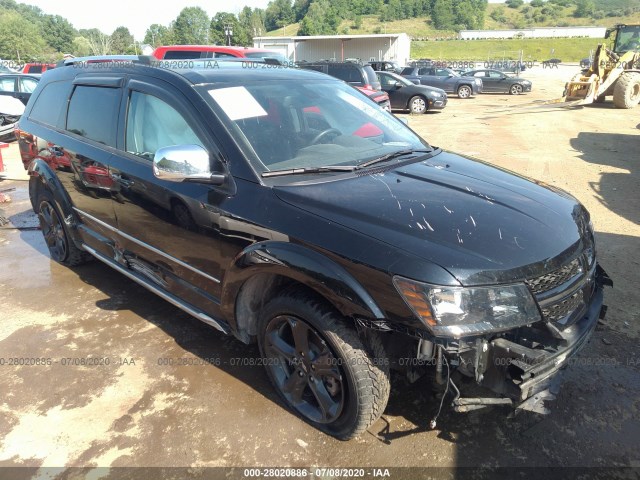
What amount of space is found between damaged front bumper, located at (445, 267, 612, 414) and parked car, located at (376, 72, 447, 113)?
1610 centimetres

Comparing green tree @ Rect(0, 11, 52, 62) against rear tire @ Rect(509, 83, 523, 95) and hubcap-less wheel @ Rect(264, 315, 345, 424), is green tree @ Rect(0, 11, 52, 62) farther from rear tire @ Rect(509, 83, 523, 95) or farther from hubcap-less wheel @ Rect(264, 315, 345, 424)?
hubcap-less wheel @ Rect(264, 315, 345, 424)

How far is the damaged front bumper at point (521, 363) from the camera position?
6.64 feet

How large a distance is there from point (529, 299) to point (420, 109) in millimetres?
16464

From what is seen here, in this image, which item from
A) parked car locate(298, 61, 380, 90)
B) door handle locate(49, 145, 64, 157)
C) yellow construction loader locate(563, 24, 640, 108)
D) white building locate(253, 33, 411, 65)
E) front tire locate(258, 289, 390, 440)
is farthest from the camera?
white building locate(253, 33, 411, 65)

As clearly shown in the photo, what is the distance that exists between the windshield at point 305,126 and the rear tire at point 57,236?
248 centimetres

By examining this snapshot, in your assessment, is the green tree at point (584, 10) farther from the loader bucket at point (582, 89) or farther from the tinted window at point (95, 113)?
the tinted window at point (95, 113)

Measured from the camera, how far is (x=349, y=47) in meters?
47.3

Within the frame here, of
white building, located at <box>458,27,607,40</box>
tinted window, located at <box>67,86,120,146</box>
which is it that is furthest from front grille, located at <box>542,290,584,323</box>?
white building, located at <box>458,27,607,40</box>

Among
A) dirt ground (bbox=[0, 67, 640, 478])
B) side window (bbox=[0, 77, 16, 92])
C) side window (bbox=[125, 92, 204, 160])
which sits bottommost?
dirt ground (bbox=[0, 67, 640, 478])

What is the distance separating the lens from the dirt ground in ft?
8.04

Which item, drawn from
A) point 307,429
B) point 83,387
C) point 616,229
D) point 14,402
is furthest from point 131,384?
point 616,229

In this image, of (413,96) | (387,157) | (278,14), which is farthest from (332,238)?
(278,14)

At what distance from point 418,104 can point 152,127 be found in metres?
15.6

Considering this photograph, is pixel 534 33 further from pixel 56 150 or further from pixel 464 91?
pixel 56 150
